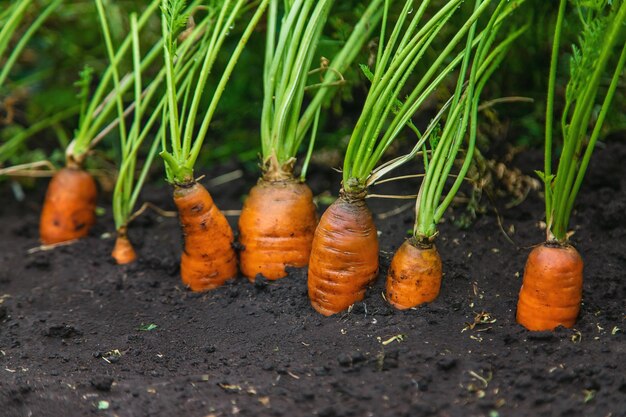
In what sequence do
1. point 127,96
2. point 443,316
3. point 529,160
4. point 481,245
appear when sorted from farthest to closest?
1. point 127,96
2. point 529,160
3. point 481,245
4. point 443,316

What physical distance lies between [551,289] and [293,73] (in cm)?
84

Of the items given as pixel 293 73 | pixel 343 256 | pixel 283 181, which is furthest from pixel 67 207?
pixel 343 256

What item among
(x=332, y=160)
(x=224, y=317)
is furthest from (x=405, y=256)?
(x=332, y=160)

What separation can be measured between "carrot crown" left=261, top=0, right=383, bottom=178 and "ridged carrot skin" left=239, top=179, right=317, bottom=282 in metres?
0.06

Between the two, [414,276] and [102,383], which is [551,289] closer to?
[414,276]

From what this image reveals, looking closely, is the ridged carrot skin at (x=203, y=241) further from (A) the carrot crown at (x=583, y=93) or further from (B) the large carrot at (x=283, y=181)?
(A) the carrot crown at (x=583, y=93)

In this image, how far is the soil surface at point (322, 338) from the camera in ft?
4.91

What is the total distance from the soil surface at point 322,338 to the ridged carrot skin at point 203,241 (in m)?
0.06

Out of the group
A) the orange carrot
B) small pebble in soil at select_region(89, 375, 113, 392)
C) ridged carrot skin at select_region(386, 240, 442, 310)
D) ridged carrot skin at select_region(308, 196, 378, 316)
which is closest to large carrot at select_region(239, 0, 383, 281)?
ridged carrot skin at select_region(308, 196, 378, 316)

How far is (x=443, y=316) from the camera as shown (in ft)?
5.73

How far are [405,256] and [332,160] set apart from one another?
99 centimetres

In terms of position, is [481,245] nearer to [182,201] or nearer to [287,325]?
[287,325]

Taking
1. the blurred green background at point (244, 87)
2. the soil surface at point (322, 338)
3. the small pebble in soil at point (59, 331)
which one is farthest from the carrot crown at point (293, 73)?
the small pebble in soil at point (59, 331)

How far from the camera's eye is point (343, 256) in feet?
5.94
